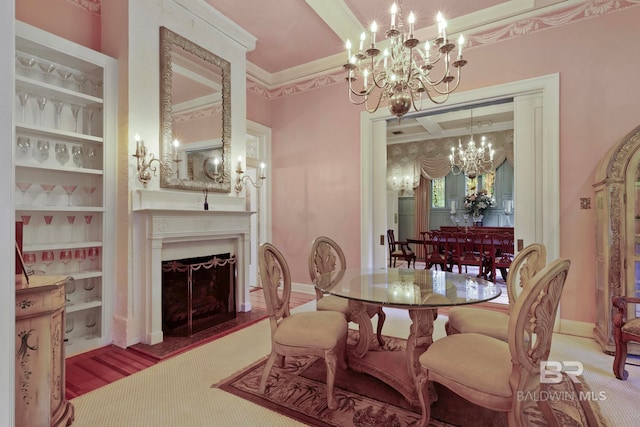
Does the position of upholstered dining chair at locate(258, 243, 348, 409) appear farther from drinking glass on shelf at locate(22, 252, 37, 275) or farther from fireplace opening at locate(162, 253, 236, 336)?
drinking glass on shelf at locate(22, 252, 37, 275)

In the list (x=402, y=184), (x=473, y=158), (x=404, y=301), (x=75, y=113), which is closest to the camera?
(x=404, y=301)

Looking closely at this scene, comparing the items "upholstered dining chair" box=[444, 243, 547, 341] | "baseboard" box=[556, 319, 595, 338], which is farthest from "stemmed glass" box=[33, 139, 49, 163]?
A: "baseboard" box=[556, 319, 595, 338]

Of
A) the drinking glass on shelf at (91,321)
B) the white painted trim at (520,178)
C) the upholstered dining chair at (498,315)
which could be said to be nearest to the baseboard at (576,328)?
the white painted trim at (520,178)

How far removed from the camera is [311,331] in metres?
1.95

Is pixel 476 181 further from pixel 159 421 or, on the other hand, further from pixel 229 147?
pixel 159 421

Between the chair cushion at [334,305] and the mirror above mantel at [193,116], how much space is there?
72.1 inches

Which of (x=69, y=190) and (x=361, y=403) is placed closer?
(x=361, y=403)

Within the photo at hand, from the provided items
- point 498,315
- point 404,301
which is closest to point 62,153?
point 404,301

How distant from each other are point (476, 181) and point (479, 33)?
243 inches

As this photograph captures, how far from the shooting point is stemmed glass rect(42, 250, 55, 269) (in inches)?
101

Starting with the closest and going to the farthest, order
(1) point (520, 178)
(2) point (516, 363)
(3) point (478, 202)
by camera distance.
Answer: (2) point (516, 363), (1) point (520, 178), (3) point (478, 202)

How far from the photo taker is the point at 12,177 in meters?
1.05

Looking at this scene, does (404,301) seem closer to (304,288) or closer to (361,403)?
(361,403)

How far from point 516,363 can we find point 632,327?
1.53m
